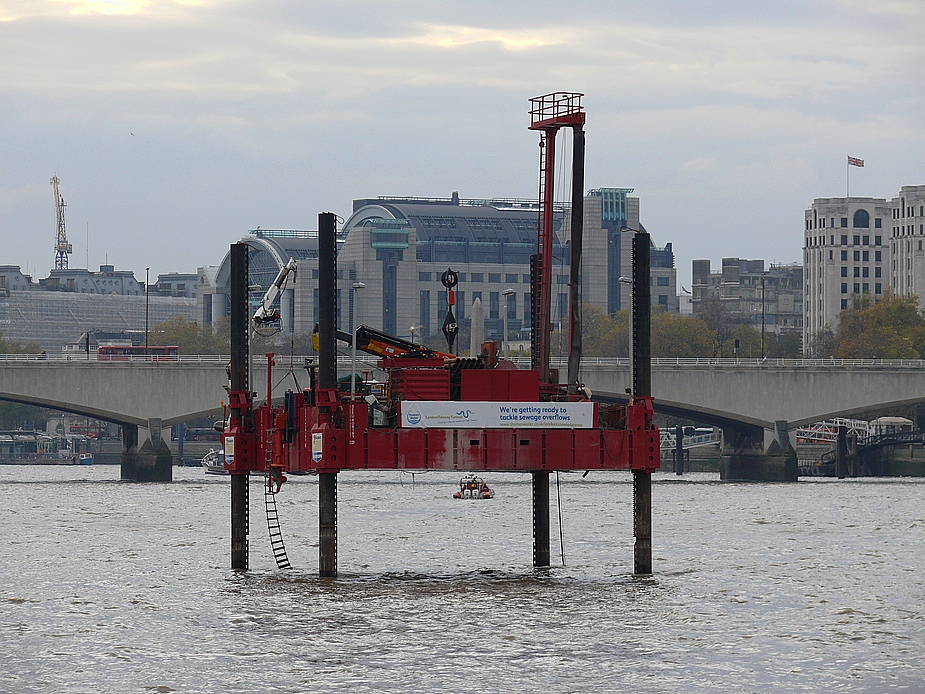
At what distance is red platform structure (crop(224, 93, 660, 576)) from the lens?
48.6 m

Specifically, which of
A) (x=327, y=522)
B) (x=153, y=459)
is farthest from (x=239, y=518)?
(x=153, y=459)

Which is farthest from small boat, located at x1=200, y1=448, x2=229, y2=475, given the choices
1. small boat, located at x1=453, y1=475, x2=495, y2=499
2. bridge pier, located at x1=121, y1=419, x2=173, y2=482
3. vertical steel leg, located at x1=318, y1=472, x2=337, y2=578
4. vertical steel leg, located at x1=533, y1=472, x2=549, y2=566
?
vertical steel leg, located at x1=318, y1=472, x2=337, y2=578

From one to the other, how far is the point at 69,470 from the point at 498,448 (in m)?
135

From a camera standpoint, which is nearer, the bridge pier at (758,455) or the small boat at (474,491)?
the small boat at (474,491)

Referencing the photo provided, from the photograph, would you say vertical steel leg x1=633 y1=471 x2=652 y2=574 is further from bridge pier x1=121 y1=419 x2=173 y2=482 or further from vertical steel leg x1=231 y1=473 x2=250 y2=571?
bridge pier x1=121 y1=419 x2=173 y2=482

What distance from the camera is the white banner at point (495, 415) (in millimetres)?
49156

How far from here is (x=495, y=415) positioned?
49.4 metres

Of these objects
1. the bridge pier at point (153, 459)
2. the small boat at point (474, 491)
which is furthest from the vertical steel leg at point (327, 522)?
the bridge pier at point (153, 459)

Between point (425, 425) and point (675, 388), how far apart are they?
3549 inches

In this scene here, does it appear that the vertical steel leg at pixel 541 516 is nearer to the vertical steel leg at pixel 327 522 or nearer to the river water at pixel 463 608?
the river water at pixel 463 608

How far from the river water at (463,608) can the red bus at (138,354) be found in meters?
53.5

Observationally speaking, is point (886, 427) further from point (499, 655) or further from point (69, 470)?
point (499, 655)

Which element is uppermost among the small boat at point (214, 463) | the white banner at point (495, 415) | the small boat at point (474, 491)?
the white banner at point (495, 415)

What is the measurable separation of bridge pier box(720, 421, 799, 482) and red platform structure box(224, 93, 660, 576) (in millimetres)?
88484
